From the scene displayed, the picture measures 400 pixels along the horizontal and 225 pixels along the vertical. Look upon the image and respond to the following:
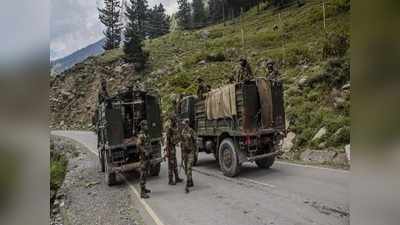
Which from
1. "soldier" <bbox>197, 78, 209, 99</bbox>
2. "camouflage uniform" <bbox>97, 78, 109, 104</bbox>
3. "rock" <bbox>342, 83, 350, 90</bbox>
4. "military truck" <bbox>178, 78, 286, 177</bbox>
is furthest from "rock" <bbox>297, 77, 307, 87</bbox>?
"camouflage uniform" <bbox>97, 78, 109, 104</bbox>

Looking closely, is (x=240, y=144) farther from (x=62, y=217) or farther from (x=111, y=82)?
(x=62, y=217)

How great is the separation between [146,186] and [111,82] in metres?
0.79

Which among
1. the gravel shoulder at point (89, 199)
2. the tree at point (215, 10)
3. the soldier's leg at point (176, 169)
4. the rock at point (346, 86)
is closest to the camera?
the gravel shoulder at point (89, 199)

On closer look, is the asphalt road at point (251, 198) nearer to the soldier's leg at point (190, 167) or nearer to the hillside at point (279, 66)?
the soldier's leg at point (190, 167)

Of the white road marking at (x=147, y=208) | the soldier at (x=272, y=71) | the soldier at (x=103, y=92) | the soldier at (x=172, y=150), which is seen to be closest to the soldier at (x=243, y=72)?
the soldier at (x=272, y=71)

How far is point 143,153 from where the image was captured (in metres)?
2.72

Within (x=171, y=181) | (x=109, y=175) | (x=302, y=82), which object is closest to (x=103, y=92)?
(x=109, y=175)

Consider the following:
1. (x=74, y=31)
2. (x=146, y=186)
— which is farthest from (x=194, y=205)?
(x=74, y=31)

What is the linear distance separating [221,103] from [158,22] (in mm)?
888

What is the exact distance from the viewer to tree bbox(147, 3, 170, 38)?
2806mm

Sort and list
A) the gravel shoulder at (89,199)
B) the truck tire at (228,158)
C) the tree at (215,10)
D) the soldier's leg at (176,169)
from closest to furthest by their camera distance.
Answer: the gravel shoulder at (89,199), the soldier's leg at (176,169), the tree at (215,10), the truck tire at (228,158)

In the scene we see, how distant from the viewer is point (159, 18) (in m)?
2.84

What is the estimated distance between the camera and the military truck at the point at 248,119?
3172mm

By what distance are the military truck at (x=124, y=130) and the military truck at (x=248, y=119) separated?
454mm
